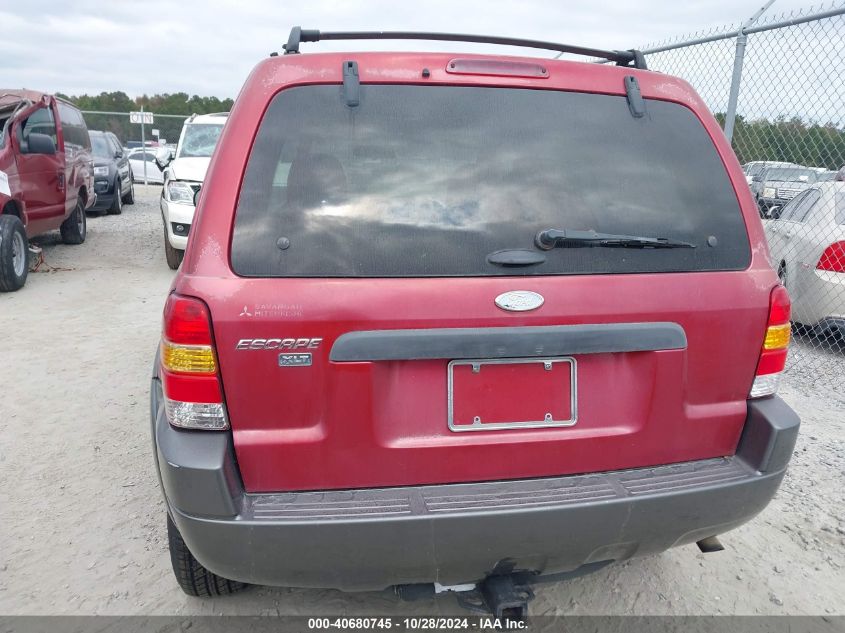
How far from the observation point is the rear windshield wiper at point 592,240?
2.02 m

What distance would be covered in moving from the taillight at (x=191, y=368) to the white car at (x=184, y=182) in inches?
245

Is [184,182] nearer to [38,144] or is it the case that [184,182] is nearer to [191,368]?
[38,144]

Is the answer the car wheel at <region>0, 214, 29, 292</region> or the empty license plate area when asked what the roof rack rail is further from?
the car wheel at <region>0, 214, 29, 292</region>

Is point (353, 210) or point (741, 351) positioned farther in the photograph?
point (741, 351)

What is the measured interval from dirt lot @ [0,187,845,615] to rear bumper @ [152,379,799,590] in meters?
0.77

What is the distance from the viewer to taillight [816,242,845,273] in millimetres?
5633

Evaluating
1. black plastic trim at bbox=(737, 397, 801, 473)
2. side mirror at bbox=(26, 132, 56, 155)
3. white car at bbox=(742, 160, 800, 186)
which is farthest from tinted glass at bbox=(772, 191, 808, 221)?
side mirror at bbox=(26, 132, 56, 155)

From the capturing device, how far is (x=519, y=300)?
1.98 meters

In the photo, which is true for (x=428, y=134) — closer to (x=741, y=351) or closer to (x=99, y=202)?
(x=741, y=351)

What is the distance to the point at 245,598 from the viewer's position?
2734 mm

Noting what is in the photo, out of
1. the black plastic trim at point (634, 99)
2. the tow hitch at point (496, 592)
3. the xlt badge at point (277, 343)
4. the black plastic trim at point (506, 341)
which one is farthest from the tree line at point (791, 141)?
the xlt badge at point (277, 343)

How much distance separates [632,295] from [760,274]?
49 cm

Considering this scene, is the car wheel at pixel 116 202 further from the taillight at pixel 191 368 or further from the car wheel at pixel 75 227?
the taillight at pixel 191 368

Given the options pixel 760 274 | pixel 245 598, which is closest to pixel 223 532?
pixel 245 598
